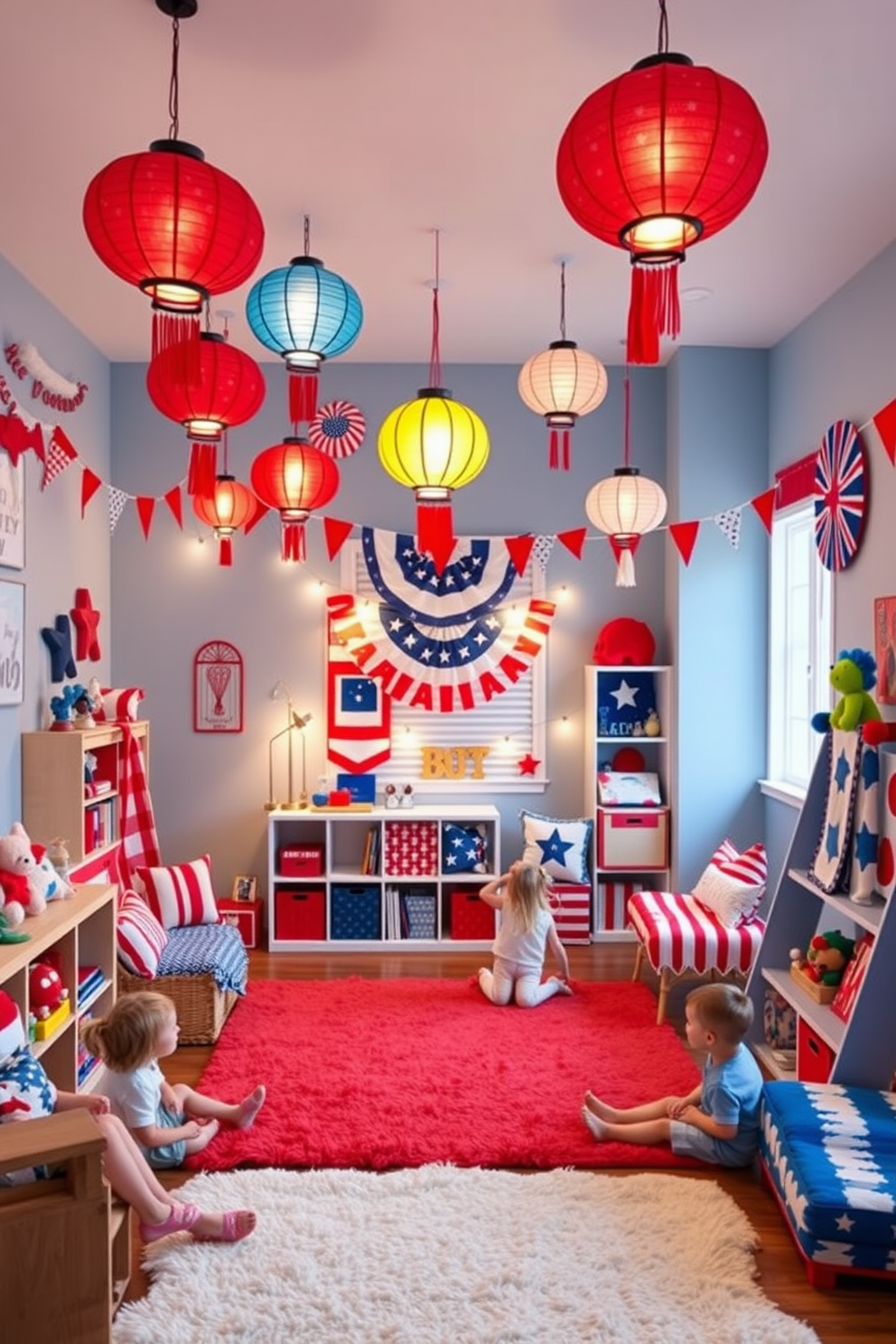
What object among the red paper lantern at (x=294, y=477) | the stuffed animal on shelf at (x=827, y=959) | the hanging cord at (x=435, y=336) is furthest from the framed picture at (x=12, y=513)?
the stuffed animal on shelf at (x=827, y=959)

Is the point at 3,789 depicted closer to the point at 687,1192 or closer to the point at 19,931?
the point at 19,931

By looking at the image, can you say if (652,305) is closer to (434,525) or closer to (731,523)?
(434,525)

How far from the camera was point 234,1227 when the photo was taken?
8.50 ft

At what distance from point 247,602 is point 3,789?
6.35ft

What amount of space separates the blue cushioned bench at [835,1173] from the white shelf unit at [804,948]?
3.7 inches

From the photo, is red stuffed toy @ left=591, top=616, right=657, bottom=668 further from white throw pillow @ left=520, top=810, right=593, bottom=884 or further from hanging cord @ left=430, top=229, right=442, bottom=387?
hanging cord @ left=430, top=229, right=442, bottom=387

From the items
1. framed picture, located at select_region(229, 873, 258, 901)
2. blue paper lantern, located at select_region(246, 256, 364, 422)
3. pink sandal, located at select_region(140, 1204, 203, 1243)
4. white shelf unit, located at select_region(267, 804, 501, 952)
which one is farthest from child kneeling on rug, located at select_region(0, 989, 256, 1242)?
framed picture, located at select_region(229, 873, 258, 901)

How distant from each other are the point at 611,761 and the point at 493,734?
66 centimetres

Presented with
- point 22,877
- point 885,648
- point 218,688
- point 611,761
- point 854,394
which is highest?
point 854,394

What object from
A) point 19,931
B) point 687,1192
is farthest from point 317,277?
point 687,1192

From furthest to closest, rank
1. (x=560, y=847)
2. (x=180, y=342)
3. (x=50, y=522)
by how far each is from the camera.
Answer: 1. (x=560, y=847)
2. (x=50, y=522)
3. (x=180, y=342)

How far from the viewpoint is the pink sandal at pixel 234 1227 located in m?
2.59

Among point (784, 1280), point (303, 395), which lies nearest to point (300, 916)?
point (303, 395)

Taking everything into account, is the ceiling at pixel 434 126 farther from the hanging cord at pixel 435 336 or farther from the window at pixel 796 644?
the window at pixel 796 644
